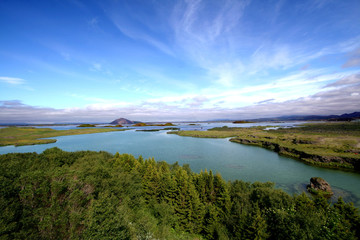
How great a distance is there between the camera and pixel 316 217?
14.2 metres

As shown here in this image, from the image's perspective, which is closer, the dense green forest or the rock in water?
the dense green forest

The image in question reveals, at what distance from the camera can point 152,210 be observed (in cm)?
2231

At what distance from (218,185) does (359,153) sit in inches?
1966

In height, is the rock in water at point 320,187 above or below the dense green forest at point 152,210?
below

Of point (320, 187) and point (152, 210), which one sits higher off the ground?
point (320, 187)

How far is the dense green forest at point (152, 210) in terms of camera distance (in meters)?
10.6

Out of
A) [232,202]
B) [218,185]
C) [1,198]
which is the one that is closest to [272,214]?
[232,202]

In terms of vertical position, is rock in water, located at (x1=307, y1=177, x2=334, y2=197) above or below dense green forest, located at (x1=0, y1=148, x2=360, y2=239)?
below

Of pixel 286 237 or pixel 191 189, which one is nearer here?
pixel 286 237

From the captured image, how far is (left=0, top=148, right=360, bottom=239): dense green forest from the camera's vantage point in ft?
34.8

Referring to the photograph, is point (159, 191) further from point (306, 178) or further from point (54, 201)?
point (306, 178)

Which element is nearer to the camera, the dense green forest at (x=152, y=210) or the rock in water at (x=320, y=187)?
the dense green forest at (x=152, y=210)

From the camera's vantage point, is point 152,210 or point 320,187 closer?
point 152,210

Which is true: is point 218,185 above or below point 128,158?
below
